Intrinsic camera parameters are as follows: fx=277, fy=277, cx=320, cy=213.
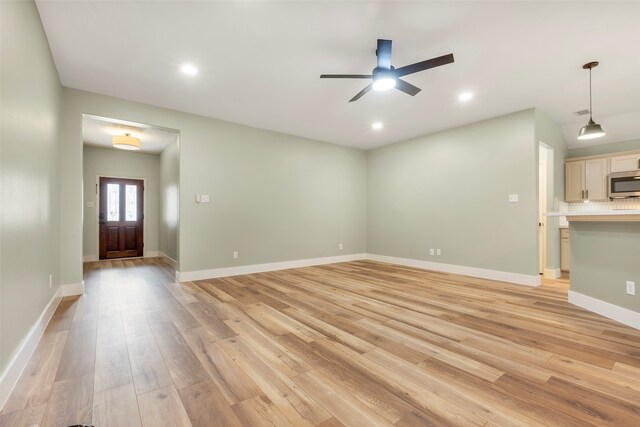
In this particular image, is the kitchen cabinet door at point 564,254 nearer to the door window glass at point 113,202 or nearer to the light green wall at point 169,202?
the light green wall at point 169,202

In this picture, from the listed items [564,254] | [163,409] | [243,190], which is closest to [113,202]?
[243,190]

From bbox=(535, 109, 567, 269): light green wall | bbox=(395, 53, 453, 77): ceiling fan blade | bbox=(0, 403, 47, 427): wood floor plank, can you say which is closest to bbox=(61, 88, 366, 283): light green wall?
bbox=(0, 403, 47, 427): wood floor plank

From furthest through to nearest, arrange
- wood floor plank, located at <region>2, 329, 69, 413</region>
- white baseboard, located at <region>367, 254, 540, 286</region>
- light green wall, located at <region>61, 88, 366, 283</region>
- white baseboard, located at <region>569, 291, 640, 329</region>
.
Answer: white baseboard, located at <region>367, 254, 540, 286</region> < light green wall, located at <region>61, 88, 366, 283</region> < white baseboard, located at <region>569, 291, 640, 329</region> < wood floor plank, located at <region>2, 329, 69, 413</region>

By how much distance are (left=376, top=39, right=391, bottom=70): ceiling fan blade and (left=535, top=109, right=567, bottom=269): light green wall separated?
11.9 feet

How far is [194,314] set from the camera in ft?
9.93

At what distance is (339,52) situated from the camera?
296 cm

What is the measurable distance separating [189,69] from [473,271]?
17.9 ft

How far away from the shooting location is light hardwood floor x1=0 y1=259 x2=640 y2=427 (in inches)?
58.8

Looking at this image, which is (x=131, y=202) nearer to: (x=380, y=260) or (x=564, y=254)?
(x=380, y=260)

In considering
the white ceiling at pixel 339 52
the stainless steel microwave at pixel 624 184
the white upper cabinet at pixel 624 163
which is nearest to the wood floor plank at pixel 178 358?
the white ceiling at pixel 339 52

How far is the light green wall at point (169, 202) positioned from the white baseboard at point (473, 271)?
484cm

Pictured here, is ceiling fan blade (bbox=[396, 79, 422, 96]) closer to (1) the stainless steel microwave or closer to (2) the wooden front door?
(1) the stainless steel microwave

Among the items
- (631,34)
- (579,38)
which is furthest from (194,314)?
(631,34)

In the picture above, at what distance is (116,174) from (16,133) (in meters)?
6.23
